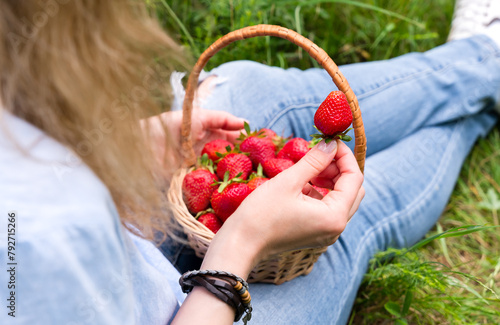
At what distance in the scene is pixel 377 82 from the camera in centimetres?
111

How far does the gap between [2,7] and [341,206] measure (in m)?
0.49

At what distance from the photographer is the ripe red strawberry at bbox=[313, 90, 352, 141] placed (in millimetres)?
646

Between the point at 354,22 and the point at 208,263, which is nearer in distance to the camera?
the point at 208,263

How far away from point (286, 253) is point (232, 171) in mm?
225

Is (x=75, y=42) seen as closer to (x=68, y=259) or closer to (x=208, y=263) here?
(x=68, y=259)

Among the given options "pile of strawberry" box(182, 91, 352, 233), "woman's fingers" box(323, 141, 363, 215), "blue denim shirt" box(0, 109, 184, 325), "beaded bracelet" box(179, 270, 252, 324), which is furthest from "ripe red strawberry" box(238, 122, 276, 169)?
"blue denim shirt" box(0, 109, 184, 325)

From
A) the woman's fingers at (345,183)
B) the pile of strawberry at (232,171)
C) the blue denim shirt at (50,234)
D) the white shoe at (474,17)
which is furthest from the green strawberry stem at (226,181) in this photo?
the white shoe at (474,17)

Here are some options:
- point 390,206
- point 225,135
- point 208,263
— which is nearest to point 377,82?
point 390,206

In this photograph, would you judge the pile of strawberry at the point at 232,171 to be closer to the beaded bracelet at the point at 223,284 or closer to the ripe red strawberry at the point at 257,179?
the ripe red strawberry at the point at 257,179

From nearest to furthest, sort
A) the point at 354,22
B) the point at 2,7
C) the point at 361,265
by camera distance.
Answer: the point at 2,7 < the point at 361,265 < the point at 354,22

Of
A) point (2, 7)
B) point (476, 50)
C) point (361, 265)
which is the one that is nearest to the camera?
point (2, 7)

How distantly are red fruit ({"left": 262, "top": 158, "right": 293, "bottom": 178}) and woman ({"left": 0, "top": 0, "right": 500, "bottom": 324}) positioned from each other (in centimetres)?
11

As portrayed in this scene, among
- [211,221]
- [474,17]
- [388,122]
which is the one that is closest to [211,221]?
[211,221]

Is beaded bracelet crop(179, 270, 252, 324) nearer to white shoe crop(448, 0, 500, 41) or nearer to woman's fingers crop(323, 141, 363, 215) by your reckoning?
woman's fingers crop(323, 141, 363, 215)
